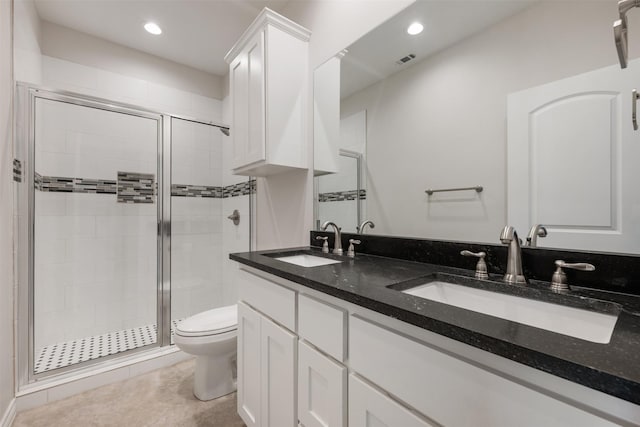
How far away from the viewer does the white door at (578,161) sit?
0.77 metres

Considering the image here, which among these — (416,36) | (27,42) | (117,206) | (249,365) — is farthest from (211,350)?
(27,42)

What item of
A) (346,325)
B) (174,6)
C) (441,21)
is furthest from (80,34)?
(346,325)

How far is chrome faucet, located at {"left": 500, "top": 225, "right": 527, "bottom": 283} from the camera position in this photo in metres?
0.87

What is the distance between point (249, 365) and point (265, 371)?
7.1 inches

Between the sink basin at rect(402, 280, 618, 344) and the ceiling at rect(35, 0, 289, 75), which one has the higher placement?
the ceiling at rect(35, 0, 289, 75)

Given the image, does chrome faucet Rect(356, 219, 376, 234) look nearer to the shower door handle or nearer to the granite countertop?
the granite countertop

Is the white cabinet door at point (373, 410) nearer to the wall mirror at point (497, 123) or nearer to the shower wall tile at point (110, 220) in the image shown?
the wall mirror at point (497, 123)

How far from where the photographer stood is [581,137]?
836mm

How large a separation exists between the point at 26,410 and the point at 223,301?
4.77 ft

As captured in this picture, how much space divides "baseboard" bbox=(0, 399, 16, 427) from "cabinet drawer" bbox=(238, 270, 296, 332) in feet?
4.54

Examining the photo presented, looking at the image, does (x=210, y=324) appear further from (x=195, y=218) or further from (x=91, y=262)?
(x=91, y=262)

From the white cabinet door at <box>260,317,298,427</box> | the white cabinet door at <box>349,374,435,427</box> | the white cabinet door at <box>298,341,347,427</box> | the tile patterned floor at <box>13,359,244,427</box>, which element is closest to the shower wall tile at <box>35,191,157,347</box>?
the tile patterned floor at <box>13,359,244,427</box>

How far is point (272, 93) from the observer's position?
1.66 m

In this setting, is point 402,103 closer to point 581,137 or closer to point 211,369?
point 581,137
